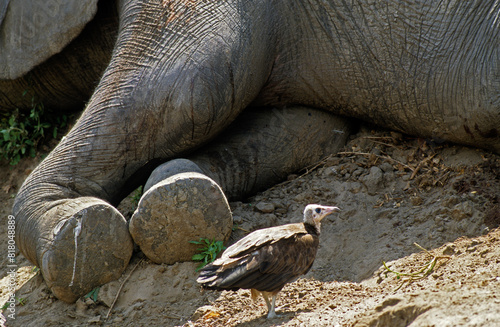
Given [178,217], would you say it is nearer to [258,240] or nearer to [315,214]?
[258,240]

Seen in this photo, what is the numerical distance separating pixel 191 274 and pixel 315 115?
174 centimetres

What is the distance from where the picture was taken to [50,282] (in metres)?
4.02

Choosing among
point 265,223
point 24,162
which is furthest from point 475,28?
point 24,162

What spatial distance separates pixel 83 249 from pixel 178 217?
60 cm

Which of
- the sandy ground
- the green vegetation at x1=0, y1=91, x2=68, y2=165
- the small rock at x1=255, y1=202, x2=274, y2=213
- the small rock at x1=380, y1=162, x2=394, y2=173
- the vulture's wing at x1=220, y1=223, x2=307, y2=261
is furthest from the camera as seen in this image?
the green vegetation at x1=0, y1=91, x2=68, y2=165

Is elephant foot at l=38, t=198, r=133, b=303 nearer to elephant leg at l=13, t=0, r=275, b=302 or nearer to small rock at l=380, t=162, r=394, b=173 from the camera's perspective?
elephant leg at l=13, t=0, r=275, b=302

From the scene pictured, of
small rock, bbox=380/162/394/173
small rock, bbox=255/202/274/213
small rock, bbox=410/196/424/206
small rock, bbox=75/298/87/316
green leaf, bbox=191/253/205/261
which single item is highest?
small rock, bbox=380/162/394/173

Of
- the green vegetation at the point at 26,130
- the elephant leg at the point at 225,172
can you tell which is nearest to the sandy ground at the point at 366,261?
the elephant leg at the point at 225,172

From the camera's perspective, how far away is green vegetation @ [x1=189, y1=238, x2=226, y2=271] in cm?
408

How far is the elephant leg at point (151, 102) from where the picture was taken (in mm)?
4410

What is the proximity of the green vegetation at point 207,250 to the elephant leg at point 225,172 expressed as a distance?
0.12ft

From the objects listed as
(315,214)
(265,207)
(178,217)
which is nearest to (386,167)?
(265,207)

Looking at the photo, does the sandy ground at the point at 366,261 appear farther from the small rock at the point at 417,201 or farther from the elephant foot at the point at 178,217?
the elephant foot at the point at 178,217

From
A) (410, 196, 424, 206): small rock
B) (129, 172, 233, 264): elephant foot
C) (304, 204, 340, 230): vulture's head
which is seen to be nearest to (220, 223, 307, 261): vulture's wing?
(304, 204, 340, 230): vulture's head
